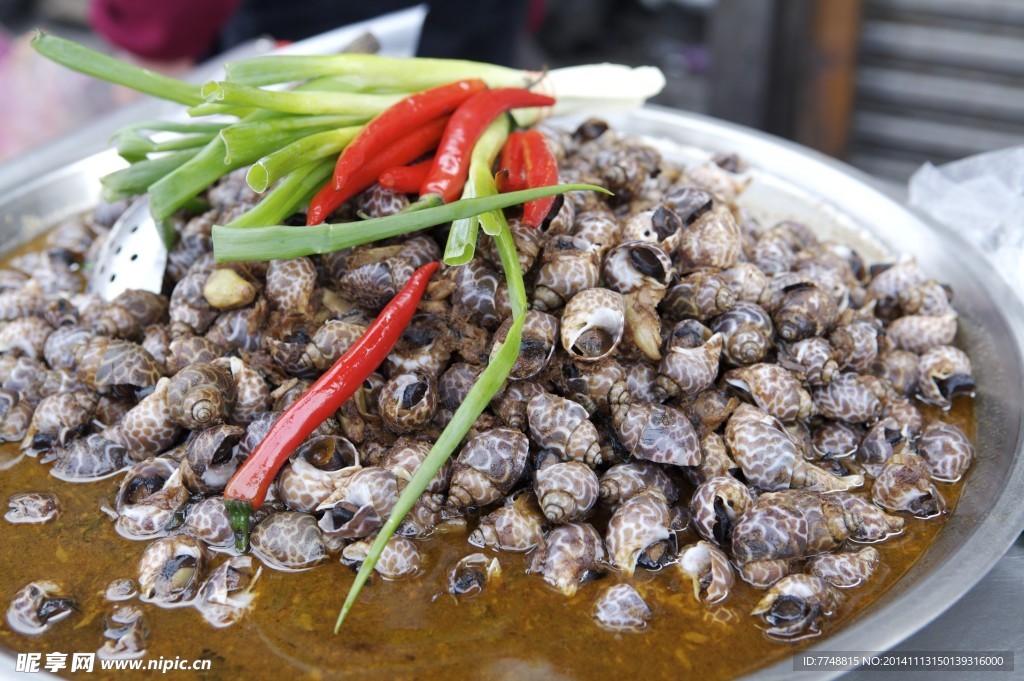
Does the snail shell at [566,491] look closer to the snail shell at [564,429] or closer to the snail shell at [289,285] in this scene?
the snail shell at [564,429]

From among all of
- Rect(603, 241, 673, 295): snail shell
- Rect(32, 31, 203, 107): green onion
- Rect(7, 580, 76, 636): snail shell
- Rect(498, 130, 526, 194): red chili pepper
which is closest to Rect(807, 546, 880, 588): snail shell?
Rect(603, 241, 673, 295): snail shell

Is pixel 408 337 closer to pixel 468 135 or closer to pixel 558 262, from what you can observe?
pixel 558 262

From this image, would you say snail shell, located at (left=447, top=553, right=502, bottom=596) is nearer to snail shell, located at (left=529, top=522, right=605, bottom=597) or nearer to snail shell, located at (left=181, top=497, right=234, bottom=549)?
snail shell, located at (left=529, top=522, right=605, bottom=597)

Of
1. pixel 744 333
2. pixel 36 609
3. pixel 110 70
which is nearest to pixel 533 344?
pixel 744 333

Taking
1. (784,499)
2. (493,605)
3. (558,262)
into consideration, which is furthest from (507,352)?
(784,499)

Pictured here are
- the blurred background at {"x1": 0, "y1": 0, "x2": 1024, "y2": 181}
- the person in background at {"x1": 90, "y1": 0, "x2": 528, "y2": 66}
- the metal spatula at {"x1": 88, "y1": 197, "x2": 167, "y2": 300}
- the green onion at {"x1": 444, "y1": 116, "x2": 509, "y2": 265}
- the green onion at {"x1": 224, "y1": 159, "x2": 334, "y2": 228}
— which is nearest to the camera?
the green onion at {"x1": 444, "y1": 116, "x2": 509, "y2": 265}

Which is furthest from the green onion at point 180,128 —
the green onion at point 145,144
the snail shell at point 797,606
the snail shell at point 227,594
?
the snail shell at point 797,606
